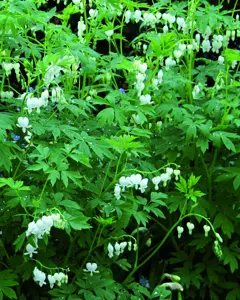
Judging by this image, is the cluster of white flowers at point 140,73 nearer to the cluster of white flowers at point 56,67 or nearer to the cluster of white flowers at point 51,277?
the cluster of white flowers at point 56,67

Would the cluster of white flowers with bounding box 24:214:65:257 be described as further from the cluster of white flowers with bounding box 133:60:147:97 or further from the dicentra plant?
the cluster of white flowers with bounding box 133:60:147:97

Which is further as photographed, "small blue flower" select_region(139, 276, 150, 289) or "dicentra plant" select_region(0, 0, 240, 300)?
"small blue flower" select_region(139, 276, 150, 289)

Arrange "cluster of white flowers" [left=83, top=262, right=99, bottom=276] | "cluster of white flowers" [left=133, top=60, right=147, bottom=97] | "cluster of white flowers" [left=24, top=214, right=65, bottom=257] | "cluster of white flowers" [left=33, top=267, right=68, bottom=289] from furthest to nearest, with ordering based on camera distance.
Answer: "cluster of white flowers" [left=133, top=60, right=147, bottom=97]
"cluster of white flowers" [left=83, top=262, right=99, bottom=276]
"cluster of white flowers" [left=33, top=267, right=68, bottom=289]
"cluster of white flowers" [left=24, top=214, right=65, bottom=257]

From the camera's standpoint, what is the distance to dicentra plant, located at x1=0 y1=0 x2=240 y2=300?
3.58 meters

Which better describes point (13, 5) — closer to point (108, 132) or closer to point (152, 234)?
point (108, 132)

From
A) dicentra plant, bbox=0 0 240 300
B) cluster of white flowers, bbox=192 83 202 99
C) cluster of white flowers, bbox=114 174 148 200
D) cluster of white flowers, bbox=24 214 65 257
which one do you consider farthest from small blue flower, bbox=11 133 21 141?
A: cluster of white flowers, bbox=192 83 202 99

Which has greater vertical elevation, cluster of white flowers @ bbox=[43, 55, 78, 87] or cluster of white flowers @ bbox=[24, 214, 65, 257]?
cluster of white flowers @ bbox=[43, 55, 78, 87]

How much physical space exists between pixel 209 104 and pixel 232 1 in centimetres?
399

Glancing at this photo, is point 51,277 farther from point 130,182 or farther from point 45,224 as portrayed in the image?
point 130,182

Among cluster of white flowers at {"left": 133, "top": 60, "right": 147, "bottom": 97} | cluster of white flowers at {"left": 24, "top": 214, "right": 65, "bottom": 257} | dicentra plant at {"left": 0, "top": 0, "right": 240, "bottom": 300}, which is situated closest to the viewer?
cluster of white flowers at {"left": 24, "top": 214, "right": 65, "bottom": 257}

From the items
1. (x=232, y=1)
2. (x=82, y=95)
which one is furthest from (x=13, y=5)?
(x=232, y=1)

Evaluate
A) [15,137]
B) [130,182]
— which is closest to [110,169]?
[130,182]

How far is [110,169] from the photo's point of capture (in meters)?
4.03

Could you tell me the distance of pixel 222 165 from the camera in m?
4.48
